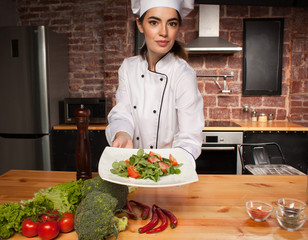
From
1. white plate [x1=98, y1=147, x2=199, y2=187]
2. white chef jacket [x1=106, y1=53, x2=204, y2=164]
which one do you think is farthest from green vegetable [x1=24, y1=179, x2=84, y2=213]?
white chef jacket [x1=106, y1=53, x2=204, y2=164]

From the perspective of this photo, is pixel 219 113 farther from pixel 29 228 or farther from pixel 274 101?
pixel 29 228

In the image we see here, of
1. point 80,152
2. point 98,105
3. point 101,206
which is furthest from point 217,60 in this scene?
point 101,206

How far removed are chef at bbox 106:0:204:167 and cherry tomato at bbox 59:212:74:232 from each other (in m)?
0.60

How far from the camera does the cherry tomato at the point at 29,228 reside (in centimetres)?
76

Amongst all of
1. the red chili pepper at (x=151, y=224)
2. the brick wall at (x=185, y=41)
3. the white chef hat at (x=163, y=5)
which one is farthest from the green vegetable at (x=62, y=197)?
the brick wall at (x=185, y=41)

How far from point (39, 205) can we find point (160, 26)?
0.98m

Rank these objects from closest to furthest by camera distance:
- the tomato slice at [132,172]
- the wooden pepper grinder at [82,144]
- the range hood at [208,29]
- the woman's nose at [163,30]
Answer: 1. the tomato slice at [132,172]
2. the wooden pepper grinder at [82,144]
3. the woman's nose at [163,30]
4. the range hood at [208,29]

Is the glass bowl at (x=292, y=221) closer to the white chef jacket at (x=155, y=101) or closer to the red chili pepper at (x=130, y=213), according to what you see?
A: the red chili pepper at (x=130, y=213)

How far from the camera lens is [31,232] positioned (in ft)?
2.52

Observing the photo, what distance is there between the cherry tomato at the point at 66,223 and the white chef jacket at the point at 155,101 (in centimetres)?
71

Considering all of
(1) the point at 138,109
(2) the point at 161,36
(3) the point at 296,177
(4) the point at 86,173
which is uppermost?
(2) the point at 161,36

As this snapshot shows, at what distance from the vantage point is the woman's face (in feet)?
4.37

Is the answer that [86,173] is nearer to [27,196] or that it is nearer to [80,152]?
[80,152]

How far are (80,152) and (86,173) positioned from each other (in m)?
0.09
